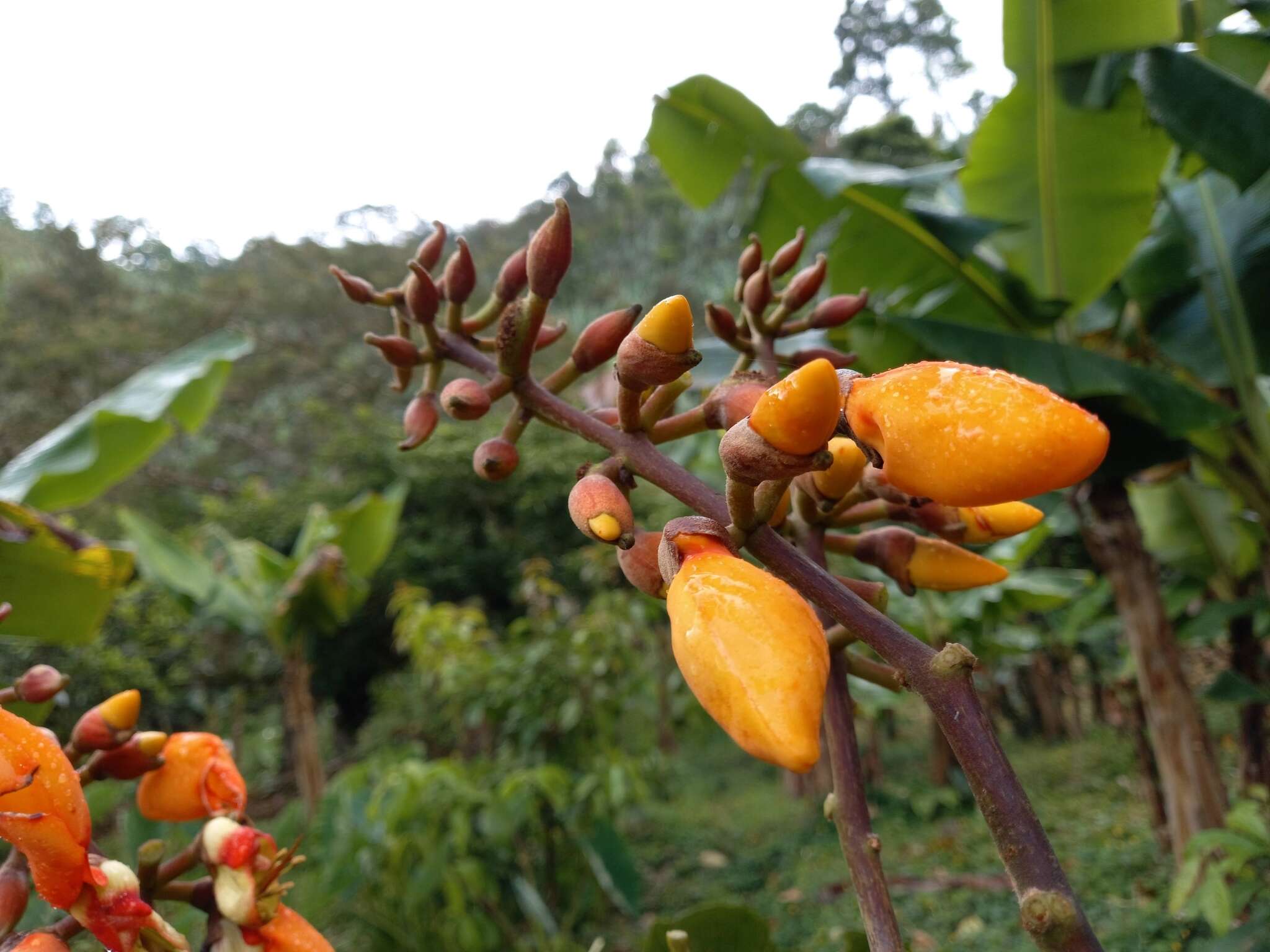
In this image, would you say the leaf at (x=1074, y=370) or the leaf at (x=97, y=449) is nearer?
the leaf at (x=1074, y=370)

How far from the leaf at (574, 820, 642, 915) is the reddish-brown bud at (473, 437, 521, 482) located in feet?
12.1

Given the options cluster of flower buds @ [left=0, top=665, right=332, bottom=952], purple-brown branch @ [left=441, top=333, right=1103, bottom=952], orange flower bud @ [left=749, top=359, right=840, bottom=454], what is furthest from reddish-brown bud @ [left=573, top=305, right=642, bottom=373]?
cluster of flower buds @ [left=0, top=665, right=332, bottom=952]

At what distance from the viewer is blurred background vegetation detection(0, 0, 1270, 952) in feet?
10.3

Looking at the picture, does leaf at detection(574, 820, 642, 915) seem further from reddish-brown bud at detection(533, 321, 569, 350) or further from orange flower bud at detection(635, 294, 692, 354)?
orange flower bud at detection(635, 294, 692, 354)

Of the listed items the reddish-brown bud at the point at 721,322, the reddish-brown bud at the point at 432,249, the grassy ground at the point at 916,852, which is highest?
the reddish-brown bud at the point at 432,249

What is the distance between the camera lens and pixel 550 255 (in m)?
0.53

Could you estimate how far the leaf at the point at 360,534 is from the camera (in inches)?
206

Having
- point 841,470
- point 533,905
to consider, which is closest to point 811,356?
point 841,470

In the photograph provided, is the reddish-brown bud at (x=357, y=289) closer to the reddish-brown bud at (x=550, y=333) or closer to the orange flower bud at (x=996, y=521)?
the reddish-brown bud at (x=550, y=333)

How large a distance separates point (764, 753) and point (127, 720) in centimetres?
51

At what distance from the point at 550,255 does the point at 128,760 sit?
489 mm

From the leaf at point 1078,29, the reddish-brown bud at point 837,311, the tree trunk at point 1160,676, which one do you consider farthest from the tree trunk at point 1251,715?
the reddish-brown bud at point 837,311

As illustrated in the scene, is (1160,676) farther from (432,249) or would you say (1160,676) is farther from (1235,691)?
(432,249)

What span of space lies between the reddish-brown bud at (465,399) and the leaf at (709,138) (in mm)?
2156
